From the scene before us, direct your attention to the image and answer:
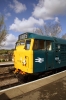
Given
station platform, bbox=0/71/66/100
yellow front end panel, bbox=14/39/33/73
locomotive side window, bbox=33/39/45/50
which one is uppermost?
locomotive side window, bbox=33/39/45/50

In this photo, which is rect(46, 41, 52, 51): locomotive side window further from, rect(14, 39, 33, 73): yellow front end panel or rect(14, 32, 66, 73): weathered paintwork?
Answer: rect(14, 39, 33, 73): yellow front end panel

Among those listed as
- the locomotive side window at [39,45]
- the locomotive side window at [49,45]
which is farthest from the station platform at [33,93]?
the locomotive side window at [49,45]

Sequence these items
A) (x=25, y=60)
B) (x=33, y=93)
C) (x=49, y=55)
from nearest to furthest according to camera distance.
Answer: (x=33, y=93) → (x=25, y=60) → (x=49, y=55)

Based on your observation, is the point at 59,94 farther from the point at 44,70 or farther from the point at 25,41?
the point at 25,41

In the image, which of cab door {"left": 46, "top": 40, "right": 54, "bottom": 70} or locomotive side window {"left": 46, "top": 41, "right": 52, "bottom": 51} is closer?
cab door {"left": 46, "top": 40, "right": 54, "bottom": 70}

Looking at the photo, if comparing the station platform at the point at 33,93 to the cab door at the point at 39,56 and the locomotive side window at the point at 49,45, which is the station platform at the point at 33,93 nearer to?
the cab door at the point at 39,56

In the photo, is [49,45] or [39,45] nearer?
[39,45]

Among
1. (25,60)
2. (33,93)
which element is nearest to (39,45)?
(25,60)

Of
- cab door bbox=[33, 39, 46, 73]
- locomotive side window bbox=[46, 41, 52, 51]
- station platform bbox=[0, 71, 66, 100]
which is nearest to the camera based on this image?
station platform bbox=[0, 71, 66, 100]

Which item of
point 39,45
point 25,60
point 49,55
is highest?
point 39,45

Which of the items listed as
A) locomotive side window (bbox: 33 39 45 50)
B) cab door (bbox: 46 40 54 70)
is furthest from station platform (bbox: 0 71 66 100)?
cab door (bbox: 46 40 54 70)

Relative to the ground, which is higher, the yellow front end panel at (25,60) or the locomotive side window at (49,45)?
the locomotive side window at (49,45)

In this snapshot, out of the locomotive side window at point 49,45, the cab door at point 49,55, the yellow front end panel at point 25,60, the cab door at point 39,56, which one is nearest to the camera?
the yellow front end panel at point 25,60

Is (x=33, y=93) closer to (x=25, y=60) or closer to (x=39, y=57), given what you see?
(x=25, y=60)
